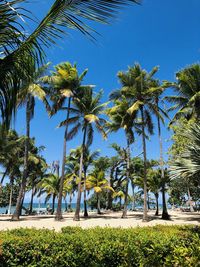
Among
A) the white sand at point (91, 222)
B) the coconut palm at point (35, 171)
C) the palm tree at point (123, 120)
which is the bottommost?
the white sand at point (91, 222)

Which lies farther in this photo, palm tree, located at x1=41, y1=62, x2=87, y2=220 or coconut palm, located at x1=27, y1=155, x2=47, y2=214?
coconut palm, located at x1=27, y1=155, x2=47, y2=214

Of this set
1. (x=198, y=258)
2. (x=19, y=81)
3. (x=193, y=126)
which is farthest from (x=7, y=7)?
(x=193, y=126)

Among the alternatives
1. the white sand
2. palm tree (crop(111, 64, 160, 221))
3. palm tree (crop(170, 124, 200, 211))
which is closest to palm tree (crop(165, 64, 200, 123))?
palm tree (crop(111, 64, 160, 221))

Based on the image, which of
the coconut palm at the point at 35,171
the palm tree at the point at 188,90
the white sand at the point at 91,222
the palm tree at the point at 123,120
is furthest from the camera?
the coconut palm at the point at 35,171

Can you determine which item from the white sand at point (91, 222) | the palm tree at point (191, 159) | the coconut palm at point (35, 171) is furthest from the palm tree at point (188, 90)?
the coconut palm at point (35, 171)

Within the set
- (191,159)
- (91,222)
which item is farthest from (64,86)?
(191,159)

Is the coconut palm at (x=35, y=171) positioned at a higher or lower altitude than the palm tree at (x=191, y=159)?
higher

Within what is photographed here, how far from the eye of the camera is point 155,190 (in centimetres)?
3212

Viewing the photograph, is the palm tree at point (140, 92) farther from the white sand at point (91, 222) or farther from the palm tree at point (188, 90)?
the white sand at point (91, 222)

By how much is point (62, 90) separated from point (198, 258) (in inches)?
906

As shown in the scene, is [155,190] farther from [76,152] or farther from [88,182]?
[76,152]

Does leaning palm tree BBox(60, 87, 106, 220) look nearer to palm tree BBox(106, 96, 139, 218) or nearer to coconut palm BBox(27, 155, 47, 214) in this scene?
palm tree BBox(106, 96, 139, 218)

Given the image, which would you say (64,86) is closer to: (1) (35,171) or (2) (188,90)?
(2) (188,90)

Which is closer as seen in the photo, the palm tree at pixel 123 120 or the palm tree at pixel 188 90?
the palm tree at pixel 188 90
